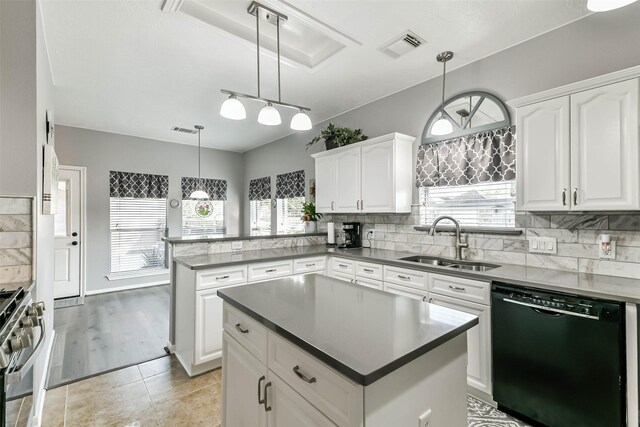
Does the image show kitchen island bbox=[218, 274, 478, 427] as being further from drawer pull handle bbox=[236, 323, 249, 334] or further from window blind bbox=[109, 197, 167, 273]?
window blind bbox=[109, 197, 167, 273]

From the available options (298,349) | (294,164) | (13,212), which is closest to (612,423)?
(298,349)

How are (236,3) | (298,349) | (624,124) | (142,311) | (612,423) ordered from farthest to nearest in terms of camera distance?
(142,311) < (236,3) < (624,124) < (612,423) < (298,349)

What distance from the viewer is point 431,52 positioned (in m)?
2.78

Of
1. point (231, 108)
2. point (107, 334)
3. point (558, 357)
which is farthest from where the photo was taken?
point (107, 334)

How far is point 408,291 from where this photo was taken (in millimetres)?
2707

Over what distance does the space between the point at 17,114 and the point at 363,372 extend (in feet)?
8.25

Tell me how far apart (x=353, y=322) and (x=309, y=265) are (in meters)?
2.17

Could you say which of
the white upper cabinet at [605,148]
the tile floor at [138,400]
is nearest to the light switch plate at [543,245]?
the white upper cabinet at [605,148]

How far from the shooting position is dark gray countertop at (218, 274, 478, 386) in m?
0.96

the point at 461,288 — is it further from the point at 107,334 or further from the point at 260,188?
the point at 260,188

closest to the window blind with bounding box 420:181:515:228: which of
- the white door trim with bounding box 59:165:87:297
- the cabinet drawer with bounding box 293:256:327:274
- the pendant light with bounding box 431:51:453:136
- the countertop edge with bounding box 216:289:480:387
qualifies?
the pendant light with bounding box 431:51:453:136

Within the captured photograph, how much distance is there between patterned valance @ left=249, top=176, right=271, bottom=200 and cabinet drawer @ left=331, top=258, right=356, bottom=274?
2869 mm

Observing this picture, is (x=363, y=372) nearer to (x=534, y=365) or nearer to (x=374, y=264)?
(x=534, y=365)

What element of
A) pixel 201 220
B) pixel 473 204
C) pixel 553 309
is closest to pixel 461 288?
pixel 553 309
